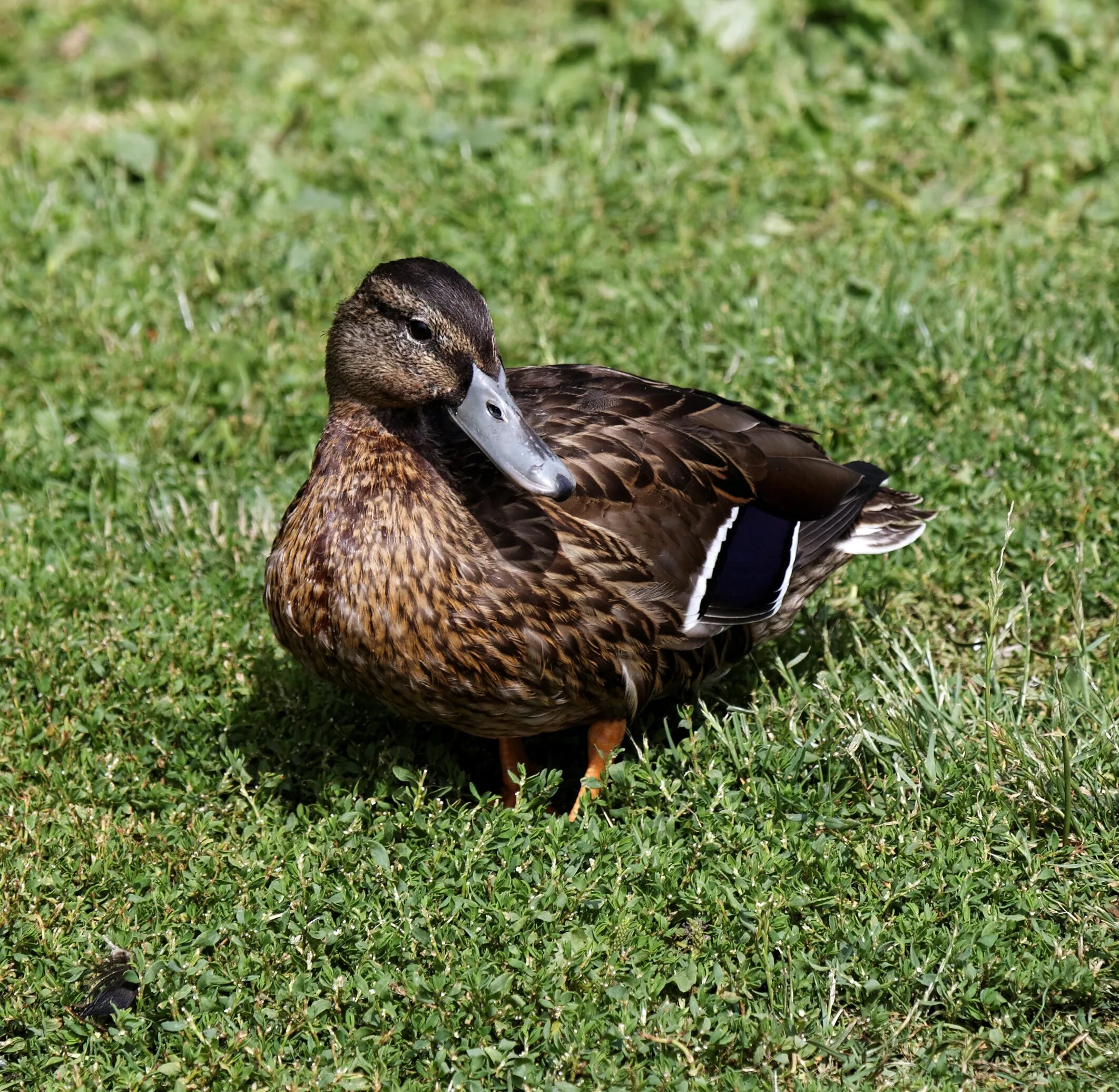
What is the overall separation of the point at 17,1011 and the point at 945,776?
2.29 meters

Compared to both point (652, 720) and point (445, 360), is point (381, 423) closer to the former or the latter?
point (445, 360)

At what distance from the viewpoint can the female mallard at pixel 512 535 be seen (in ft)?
11.9

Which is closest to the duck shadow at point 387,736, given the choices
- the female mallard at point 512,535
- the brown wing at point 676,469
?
the female mallard at point 512,535

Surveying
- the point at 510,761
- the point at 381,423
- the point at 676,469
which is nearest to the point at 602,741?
the point at 510,761

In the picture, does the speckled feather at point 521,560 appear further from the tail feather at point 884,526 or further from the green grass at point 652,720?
the green grass at point 652,720

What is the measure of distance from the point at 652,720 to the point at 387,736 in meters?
0.77

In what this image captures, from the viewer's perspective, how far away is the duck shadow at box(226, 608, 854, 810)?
13.2 feet

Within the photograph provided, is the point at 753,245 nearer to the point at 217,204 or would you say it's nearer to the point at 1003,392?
the point at 1003,392

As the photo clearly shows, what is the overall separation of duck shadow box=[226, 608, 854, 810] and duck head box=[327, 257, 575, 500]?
0.85m

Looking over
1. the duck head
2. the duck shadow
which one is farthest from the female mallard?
the duck shadow

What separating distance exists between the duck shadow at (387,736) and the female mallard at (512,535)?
17 centimetres

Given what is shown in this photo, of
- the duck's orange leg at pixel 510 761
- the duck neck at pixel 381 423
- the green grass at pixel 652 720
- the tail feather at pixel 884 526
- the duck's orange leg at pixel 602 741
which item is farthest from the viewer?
the tail feather at pixel 884 526

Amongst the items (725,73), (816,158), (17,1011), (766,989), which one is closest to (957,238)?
(816,158)

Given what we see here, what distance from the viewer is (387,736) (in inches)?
163
